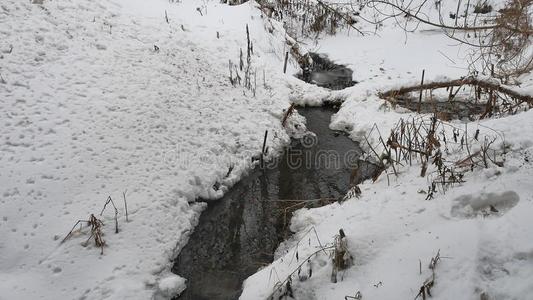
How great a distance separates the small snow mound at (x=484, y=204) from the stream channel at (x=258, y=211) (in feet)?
5.31

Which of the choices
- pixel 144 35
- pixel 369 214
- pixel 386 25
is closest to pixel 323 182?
pixel 369 214

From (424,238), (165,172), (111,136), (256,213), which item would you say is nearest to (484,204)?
(424,238)

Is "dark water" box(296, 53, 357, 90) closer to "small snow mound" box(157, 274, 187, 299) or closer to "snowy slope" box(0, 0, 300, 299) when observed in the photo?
"snowy slope" box(0, 0, 300, 299)

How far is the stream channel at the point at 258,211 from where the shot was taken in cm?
394

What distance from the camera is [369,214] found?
3.71 m

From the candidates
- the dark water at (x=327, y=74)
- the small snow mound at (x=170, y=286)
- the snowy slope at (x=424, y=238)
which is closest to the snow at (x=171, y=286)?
the small snow mound at (x=170, y=286)

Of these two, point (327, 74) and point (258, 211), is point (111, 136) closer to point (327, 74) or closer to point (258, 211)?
point (258, 211)

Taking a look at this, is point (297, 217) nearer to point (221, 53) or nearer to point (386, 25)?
point (221, 53)

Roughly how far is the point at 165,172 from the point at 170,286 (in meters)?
1.41

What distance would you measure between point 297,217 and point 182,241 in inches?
50.9

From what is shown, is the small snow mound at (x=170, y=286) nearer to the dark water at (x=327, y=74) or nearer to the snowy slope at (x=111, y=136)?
the snowy slope at (x=111, y=136)

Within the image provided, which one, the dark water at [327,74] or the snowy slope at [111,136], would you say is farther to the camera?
the dark water at [327,74]

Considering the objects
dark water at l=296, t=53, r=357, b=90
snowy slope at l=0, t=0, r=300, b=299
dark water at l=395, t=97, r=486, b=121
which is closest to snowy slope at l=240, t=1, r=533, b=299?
snowy slope at l=0, t=0, r=300, b=299

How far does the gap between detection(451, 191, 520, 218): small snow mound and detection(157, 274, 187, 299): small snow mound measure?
7.96ft
